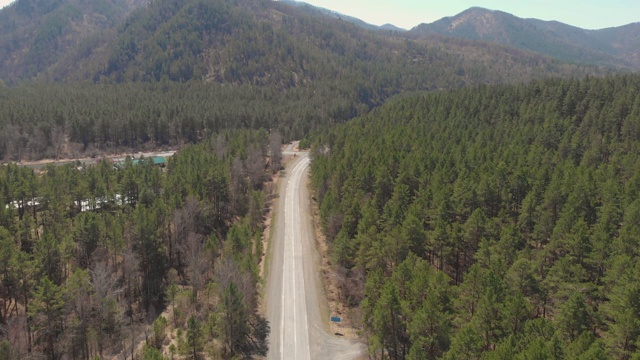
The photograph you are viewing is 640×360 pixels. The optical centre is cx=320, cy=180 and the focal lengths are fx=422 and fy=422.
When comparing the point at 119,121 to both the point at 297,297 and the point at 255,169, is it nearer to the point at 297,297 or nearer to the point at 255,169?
the point at 255,169

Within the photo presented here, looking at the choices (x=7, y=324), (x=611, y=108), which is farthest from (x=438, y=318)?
(x=611, y=108)

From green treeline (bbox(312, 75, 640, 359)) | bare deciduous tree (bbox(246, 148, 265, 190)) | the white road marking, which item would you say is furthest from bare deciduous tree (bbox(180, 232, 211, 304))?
bare deciduous tree (bbox(246, 148, 265, 190))

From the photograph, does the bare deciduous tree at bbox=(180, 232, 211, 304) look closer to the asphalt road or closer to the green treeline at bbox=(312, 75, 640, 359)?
the asphalt road

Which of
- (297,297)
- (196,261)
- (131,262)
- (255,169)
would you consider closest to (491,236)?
(297,297)

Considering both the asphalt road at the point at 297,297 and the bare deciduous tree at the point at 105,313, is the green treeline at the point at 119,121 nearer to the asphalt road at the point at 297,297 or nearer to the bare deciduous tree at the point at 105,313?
the asphalt road at the point at 297,297

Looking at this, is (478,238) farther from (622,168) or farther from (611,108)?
(611,108)

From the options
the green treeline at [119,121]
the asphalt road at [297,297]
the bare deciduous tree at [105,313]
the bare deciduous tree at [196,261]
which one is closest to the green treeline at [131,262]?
the bare deciduous tree at [105,313]
